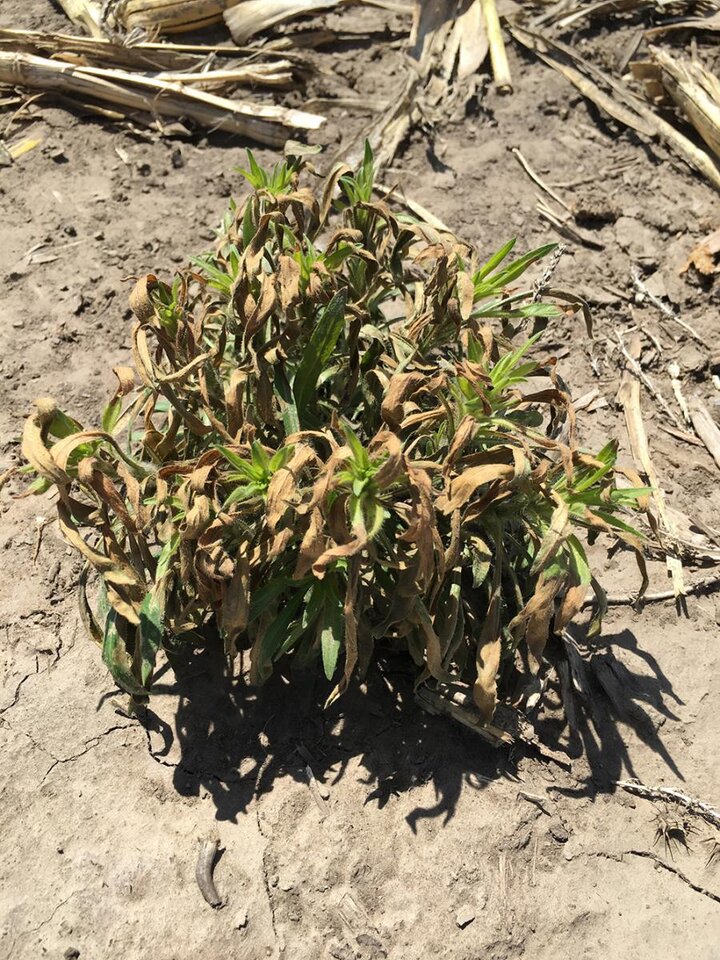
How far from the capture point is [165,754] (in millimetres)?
2775

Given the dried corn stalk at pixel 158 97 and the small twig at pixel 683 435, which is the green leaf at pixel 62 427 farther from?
the dried corn stalk at pixel 158 97

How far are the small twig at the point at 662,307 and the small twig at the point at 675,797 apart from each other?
1991 millimetres

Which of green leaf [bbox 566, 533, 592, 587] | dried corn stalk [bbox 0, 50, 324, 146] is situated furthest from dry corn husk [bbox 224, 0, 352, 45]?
green leaf [bbox 566, 533, 592, 587]

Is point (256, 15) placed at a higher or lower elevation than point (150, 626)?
higher

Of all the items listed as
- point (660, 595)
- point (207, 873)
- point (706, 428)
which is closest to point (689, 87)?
point (706, 428)

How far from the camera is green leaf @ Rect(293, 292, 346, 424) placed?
8.48 feet

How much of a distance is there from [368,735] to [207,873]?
615mm

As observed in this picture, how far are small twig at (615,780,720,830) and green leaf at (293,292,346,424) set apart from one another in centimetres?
150

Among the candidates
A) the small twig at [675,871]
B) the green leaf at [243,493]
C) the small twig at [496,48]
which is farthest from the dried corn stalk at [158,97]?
the small twig at [675,871]

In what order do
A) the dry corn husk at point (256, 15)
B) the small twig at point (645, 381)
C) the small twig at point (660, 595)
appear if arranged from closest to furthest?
the small twig at point (660, 595), the small twig at point (645, 381), the dry corn husk at point (256, 15)

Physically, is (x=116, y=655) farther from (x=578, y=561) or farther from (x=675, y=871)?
(x=675, y=871)

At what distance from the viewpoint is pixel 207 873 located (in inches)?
100

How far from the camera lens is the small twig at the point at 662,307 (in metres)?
3.89

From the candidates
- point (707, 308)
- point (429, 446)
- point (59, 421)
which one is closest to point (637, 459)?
point (707, 308)
